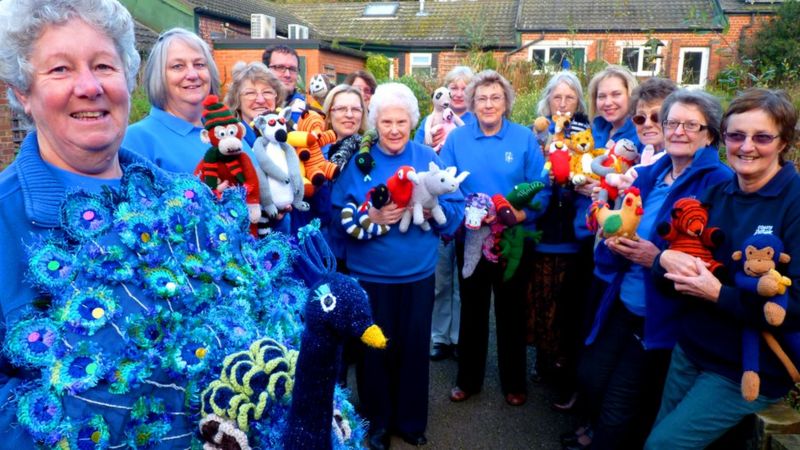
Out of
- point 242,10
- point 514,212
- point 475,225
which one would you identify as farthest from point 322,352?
point 242,10

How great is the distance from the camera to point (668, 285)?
256cm

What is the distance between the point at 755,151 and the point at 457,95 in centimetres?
356

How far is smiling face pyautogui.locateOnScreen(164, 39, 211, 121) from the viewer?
277 centimetres

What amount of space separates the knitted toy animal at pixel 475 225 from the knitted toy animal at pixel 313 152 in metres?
0.93

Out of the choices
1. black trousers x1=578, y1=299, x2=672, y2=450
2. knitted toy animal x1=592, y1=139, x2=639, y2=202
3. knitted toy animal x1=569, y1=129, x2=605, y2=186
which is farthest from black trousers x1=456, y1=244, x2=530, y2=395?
black trousers x1=578, y1=299, x2=672, y2=450

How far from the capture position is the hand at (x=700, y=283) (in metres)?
2.31

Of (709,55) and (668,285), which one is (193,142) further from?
(709,55)

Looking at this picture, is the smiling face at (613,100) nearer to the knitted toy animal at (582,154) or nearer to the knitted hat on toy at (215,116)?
the knitted toy animal at (582,154)

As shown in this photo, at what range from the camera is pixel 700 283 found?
2.34 meters

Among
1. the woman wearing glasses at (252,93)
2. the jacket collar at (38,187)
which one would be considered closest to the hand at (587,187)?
the woman wearing glasses at (252,93)

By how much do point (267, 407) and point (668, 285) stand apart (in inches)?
77.6

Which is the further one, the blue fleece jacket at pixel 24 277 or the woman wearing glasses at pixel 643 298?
the woman wearing glasses at pixel 643 298

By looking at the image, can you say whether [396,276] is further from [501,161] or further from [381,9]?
[381,9]

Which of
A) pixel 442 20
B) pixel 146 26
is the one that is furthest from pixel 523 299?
pixel 442 20
